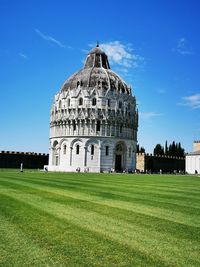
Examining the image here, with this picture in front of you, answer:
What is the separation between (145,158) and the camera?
329 ft

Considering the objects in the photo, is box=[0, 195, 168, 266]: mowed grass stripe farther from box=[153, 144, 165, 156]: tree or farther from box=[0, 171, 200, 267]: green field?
box=[153, 144, 165, 156]: tree

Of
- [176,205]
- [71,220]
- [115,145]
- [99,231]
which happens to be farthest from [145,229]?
[115,145]

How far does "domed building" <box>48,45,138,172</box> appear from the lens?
85688mm

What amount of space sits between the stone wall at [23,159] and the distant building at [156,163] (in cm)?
2505

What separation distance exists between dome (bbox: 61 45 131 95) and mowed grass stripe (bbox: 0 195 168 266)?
80.2 metres

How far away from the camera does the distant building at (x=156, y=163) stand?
330 feet

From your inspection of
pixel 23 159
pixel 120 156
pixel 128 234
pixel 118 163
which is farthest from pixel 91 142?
pixel 128 234

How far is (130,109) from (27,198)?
78.1 meters

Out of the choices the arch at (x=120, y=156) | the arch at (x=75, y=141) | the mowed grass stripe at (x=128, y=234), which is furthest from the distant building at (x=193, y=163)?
the mowed grass stripe at (x=128, y=234)

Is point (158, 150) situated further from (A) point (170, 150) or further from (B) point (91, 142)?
(B) point (91, 142)

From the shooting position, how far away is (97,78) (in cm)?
9069

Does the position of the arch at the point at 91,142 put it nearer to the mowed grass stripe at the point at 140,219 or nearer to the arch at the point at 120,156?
the arch at the point at 120,156

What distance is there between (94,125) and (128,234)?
77644 mm

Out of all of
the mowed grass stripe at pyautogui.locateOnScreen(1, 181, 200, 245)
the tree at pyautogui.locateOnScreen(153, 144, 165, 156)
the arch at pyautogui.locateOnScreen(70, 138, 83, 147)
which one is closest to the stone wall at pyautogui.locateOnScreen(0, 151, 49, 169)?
the arch at pyautogui.locateOnScreen(70, 138, 83, 147)
